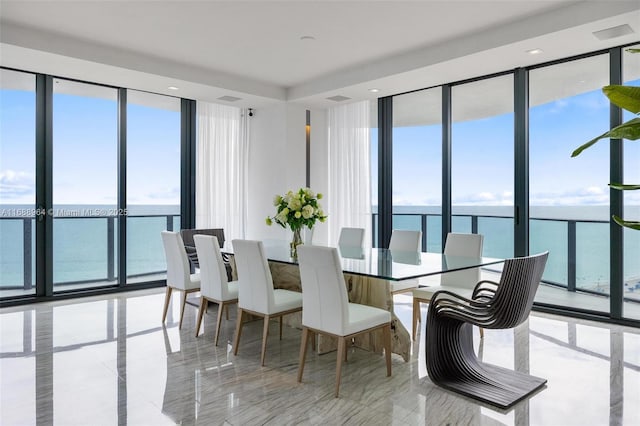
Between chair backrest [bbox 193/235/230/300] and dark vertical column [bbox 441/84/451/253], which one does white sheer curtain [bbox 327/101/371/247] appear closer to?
dark vertical column [bbox 441/84/451/253]

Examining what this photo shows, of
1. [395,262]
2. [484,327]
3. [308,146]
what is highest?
[308,146]

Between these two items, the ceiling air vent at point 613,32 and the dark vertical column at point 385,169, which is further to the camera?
the dark vertical column at point 385,169

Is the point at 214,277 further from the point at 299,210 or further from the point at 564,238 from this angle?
the point at 564,238

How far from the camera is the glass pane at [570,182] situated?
469cm

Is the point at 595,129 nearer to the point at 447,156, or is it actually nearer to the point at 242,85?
the point at 447,156

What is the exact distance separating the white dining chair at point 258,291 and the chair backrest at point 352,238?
1676 mm

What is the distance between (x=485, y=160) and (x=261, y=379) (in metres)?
4.02

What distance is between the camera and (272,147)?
23.4ft

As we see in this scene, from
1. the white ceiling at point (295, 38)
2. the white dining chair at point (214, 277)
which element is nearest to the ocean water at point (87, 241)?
the white ceiling at point (295, 38)

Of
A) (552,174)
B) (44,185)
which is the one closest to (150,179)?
(44,185)

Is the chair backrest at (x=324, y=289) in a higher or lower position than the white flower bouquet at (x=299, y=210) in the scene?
lower

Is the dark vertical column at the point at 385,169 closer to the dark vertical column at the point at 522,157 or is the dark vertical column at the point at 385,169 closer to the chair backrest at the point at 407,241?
the chair backrest at the point at 407,241

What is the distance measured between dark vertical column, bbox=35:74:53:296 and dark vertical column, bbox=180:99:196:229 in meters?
1.83

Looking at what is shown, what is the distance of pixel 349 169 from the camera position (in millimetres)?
7180
